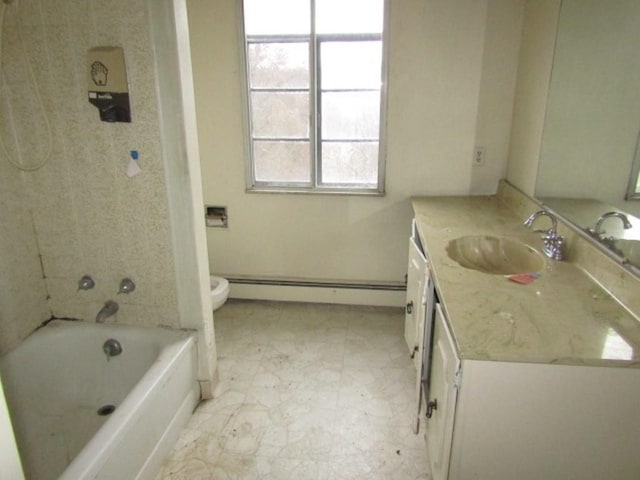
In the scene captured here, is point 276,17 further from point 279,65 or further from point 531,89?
point 531,89

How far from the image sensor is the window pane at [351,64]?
2754 millimetres

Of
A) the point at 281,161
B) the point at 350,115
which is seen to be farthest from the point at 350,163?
the point at 281,161

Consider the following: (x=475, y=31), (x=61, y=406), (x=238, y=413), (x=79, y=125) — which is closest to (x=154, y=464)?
(x=238, y=413)

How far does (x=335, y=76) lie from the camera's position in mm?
2820

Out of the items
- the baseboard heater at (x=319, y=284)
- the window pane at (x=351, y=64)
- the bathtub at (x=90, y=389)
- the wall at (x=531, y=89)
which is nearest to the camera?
the bathtub at (x=90, y=389)

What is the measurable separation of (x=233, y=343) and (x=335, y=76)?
178 cm

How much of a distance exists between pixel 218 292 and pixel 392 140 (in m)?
1.45

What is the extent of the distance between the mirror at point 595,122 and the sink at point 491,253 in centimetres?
26

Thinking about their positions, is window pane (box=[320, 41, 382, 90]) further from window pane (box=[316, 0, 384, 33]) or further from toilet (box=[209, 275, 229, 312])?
toilet (box=[209, 275, 229, 312])

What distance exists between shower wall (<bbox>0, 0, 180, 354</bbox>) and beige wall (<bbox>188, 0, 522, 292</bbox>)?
3.51ft

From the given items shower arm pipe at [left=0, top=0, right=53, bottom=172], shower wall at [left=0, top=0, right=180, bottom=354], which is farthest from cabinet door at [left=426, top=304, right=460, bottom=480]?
shower arm pipe at [left=0, top=0, right=53, bottom=172]

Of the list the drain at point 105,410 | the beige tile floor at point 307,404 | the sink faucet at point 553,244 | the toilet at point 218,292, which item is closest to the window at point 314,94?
the toilet at point 218,292

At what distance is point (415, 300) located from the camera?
2.30 meters

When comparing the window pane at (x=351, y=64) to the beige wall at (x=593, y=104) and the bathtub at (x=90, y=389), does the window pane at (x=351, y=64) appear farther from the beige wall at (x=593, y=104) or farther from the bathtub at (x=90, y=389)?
the bathtub at (x=90, y=389)
